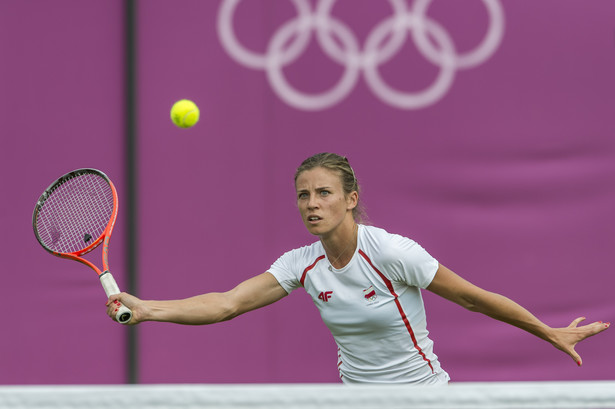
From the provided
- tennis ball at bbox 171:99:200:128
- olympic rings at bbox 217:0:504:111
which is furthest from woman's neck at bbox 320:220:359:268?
olympic rings at bbox 217:0:504:111

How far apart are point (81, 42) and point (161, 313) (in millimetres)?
2450

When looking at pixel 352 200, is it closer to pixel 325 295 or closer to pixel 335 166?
pixel 335 166

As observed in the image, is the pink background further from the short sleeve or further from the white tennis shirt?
the white tennis shirt

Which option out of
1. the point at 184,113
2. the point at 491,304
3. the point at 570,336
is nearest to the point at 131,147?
the point at 184,113

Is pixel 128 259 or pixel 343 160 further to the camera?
pixel 128 259

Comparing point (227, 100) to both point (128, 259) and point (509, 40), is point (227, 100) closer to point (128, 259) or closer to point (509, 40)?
point (128, 259)

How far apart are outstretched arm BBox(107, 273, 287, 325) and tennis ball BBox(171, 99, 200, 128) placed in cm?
143

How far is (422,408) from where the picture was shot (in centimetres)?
214

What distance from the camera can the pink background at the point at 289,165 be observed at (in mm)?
4965

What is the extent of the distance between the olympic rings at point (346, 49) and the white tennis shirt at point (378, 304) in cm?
179

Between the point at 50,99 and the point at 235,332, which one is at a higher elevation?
the point at 50,99

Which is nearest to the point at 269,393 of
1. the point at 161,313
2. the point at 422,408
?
the point at 422,408

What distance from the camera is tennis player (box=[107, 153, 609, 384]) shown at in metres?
3.22

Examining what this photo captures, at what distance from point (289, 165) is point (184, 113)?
2.36 ft
